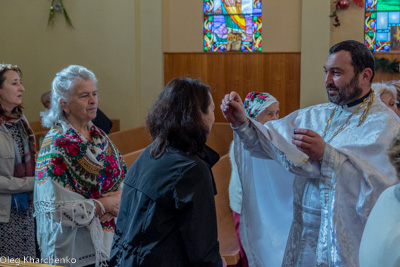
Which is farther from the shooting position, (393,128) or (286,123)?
(286,123)

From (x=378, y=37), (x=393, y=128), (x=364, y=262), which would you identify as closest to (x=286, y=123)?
(x=393, y=128)

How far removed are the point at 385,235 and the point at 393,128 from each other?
1.53 metres

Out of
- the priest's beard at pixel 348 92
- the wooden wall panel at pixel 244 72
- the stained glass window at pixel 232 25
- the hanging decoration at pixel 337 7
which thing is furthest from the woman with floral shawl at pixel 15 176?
the hanging decoration at pixel 337 7

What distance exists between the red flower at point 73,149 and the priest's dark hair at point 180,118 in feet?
2.99

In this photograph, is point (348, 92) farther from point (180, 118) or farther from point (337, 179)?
point (180, 118)

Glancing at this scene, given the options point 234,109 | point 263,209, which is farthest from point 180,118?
point 263,209

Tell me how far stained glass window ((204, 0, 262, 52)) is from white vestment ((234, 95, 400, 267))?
5630mm

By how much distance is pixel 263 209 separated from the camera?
3.28 m

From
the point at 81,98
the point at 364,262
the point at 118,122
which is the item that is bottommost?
the point at 118,122

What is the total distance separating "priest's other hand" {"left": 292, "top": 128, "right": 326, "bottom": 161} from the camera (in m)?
2.48

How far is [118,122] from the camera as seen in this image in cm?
838

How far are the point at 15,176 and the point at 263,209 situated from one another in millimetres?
1558

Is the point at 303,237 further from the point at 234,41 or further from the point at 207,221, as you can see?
the point at 234,41

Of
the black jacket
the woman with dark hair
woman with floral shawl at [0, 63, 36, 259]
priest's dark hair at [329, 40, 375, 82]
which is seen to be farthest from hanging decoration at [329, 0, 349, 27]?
the black jacket
